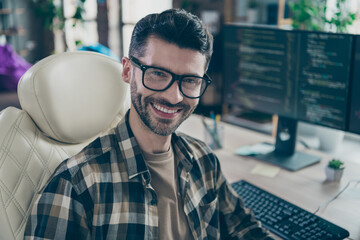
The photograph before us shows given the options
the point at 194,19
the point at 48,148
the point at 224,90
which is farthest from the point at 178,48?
the point at 224,90

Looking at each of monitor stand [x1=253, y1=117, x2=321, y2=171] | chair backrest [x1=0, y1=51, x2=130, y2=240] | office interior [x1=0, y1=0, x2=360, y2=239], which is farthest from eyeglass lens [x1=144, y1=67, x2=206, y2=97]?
monitor stand [x1=253, y1=117, x2=321, y2=171]

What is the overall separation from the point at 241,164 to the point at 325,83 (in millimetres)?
458

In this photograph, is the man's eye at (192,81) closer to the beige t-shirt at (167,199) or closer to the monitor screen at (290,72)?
the beige t-shirt at (167,199)

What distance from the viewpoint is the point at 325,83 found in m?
1.44

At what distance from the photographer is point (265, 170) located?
1.50 m

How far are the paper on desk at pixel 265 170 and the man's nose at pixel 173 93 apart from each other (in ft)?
2.08

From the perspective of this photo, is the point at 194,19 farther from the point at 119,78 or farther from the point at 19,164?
the point at 19,164

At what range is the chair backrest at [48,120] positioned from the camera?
37.5 inches

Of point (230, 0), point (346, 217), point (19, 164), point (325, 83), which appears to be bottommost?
point (346, 217)

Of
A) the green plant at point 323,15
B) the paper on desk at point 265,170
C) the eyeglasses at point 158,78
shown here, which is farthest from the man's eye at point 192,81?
the green plant at point 323,15

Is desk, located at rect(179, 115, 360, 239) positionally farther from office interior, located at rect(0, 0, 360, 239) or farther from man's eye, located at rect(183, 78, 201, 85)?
man's eye, located at rect(183, 78, 201, 85)

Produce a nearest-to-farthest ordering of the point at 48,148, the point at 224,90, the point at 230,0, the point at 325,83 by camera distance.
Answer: the point at 48,148
the point at 325,83
the point at 224,90
the point at 230,0

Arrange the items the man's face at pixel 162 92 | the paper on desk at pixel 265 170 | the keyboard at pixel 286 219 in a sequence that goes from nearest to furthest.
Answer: the man's face at pixel 162 92 → the keyboard at pixel 286 219 → the paper on desk at pixel 265 170

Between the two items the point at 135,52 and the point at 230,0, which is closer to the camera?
the point at 135,52
